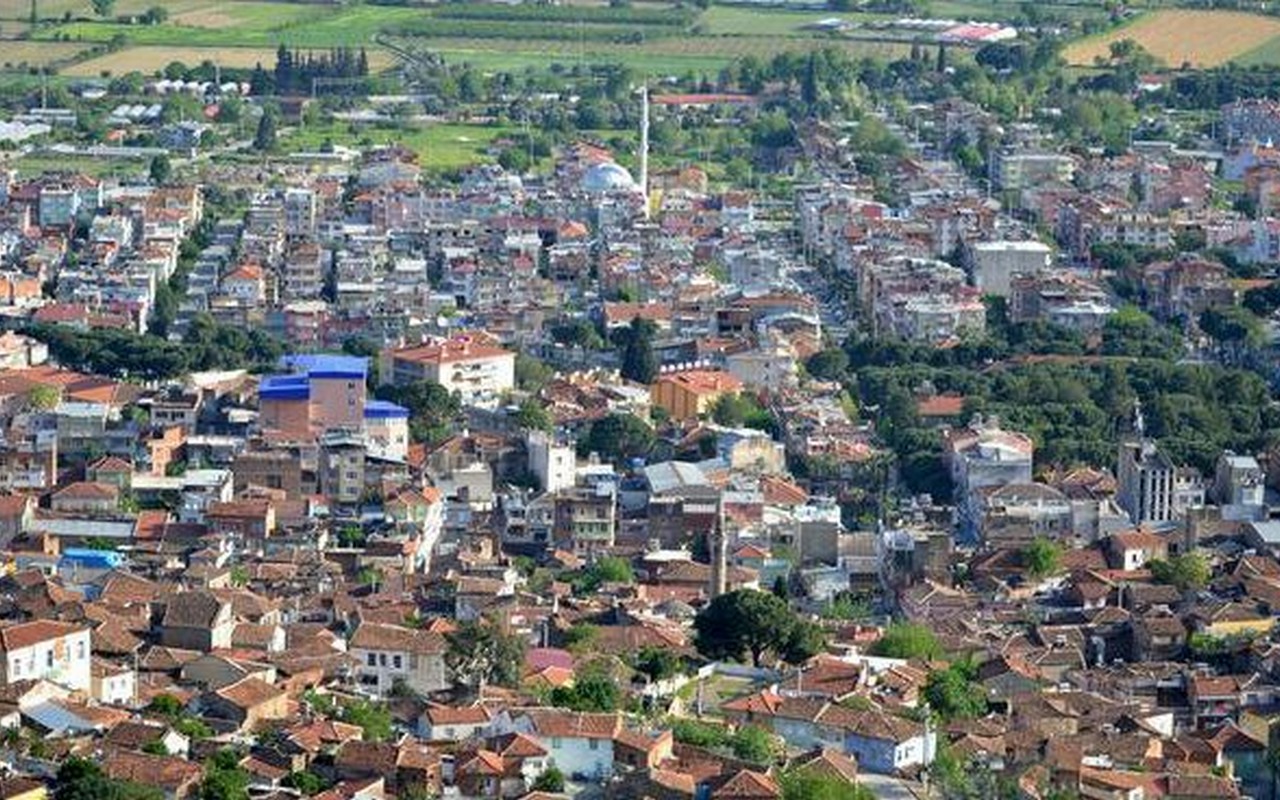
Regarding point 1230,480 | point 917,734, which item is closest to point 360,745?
point 917,734

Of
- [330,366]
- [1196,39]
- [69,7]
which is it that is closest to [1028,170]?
[1196,39]

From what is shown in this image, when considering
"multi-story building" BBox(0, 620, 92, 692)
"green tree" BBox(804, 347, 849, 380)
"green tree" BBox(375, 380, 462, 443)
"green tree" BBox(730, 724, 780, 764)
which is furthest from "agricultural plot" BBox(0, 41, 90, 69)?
"green tree" BBox(730, 724, 780, 764)

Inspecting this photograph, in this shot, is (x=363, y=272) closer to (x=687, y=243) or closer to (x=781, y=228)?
(x=687, y=243)

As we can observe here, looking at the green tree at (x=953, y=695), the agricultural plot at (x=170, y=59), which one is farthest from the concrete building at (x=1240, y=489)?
the agricultural plot at (x=170, y=59)

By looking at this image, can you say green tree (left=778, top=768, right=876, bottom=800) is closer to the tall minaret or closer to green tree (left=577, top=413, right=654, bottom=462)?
green tree (left=577, top=413, right=654, bottom=462)

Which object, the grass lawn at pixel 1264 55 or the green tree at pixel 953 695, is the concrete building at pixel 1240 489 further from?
the grass lawn at pixel 1264 55

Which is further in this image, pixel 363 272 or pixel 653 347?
pixel 363 272
